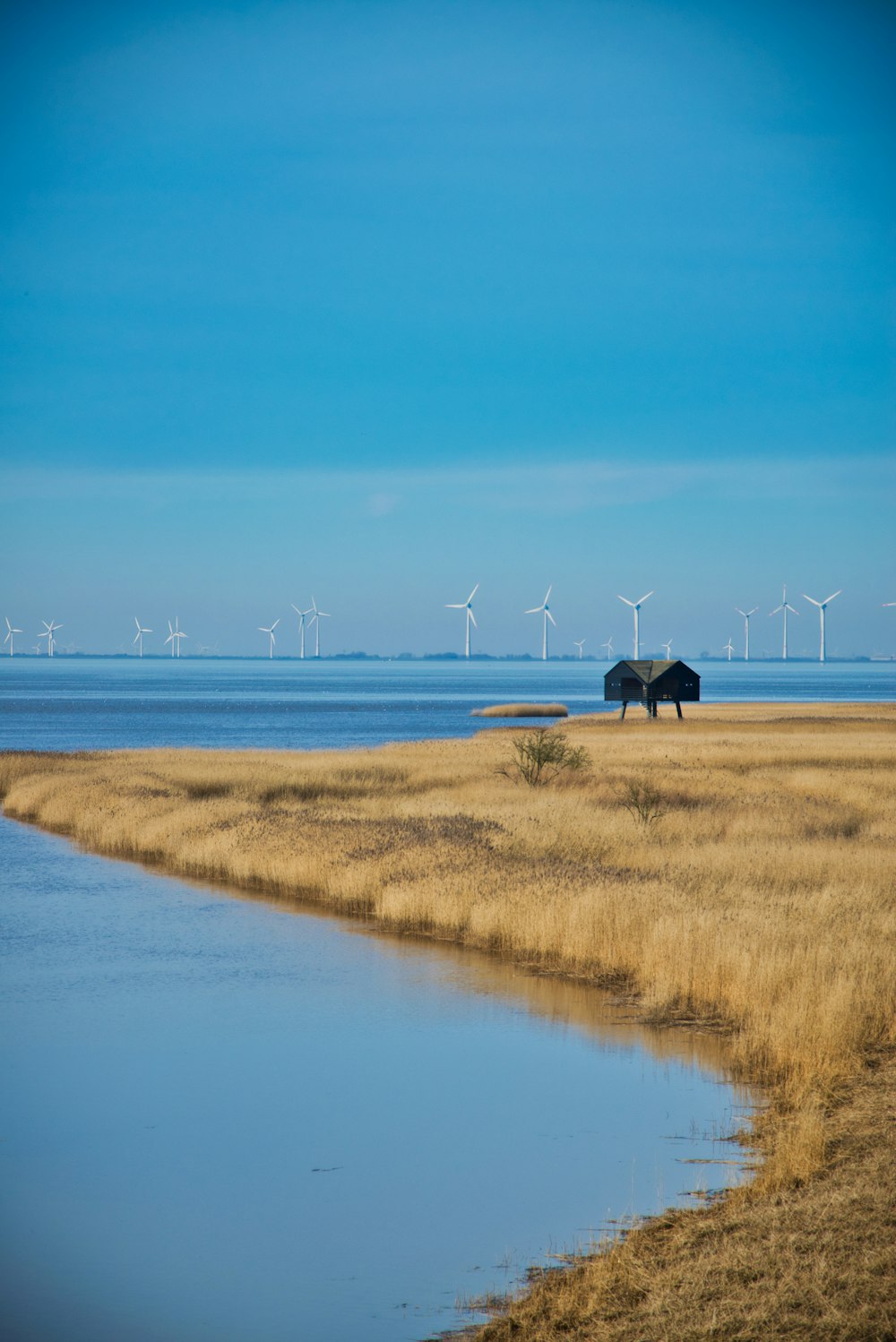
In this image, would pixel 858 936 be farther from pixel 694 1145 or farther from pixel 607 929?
pixel 694 1145

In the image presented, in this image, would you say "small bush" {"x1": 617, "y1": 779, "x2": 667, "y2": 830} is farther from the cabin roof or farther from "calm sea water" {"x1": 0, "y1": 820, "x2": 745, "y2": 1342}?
the cabin roof

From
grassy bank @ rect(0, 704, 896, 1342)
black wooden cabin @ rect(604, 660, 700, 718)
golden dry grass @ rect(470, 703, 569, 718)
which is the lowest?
golden dry grass @ rect(470, 703, 569, 718)

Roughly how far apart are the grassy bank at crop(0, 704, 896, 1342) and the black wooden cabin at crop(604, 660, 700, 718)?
29.7 meters

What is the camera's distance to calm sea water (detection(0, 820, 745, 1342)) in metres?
10.2

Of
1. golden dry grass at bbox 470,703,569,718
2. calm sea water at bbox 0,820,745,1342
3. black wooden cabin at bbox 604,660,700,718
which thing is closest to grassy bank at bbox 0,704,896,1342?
calm sea water at bbox 0,820,745,1342

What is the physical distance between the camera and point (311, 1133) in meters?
13.8

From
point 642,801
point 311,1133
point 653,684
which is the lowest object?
point 311,1133

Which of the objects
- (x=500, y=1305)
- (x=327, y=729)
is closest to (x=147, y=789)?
(x=500, y=1305)

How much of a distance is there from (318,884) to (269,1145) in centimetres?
1469

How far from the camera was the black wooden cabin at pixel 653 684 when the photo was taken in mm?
85812

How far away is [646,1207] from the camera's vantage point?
11.4 meters

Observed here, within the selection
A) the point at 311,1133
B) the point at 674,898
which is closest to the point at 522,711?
the point at 674,898

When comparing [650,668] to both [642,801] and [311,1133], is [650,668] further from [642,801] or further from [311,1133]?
[311,1133]

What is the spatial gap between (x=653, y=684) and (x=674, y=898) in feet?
214
